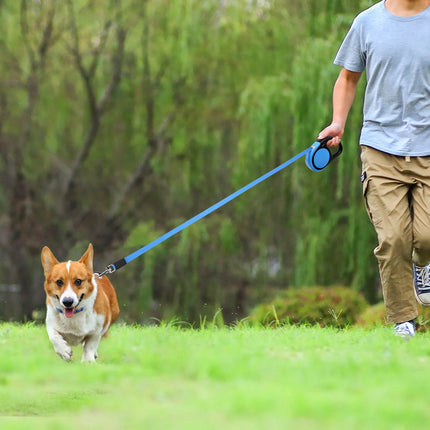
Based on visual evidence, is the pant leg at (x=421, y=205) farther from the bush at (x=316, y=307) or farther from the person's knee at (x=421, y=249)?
the bush at (x=316, y=307)

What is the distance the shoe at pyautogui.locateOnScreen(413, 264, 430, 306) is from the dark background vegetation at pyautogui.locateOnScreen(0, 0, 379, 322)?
701 centimetres

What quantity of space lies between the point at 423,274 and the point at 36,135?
11.0 m

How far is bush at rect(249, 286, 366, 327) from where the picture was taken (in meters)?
7.59

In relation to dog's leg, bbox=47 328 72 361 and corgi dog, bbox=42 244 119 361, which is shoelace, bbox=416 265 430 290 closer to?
corgi dog, bbox=42 244 119 361

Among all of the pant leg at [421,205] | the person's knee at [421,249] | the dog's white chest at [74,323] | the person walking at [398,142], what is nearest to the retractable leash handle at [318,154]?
the person walking at [398,142]

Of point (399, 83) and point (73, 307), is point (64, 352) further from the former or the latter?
point (399, 83)

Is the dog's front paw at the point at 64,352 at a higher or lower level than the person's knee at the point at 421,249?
lower

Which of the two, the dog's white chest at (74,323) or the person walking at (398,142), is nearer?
the dog's white chest at (74,323)

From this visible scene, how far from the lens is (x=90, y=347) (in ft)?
13.2

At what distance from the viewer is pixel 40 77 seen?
13.9 metres

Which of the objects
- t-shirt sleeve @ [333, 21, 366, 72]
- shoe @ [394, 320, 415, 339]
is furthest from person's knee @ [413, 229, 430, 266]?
t-shirt sleeve @ [333, 21, 366, 72]

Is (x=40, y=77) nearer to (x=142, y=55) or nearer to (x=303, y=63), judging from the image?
(x=142, y=55)

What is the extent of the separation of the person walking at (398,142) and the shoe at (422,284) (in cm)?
9

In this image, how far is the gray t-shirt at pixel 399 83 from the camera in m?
4.17
